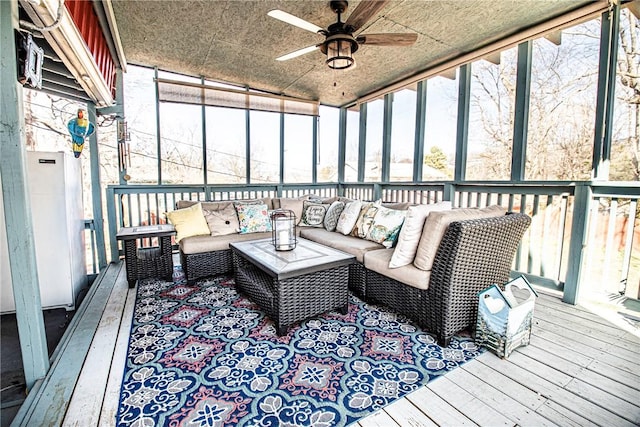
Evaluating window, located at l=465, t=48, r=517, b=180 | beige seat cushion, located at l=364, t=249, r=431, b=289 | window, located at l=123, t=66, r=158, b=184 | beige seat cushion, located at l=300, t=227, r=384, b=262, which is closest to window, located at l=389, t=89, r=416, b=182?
window, located at l=465, t=48, r=517, b=180

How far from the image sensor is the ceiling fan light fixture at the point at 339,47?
9.13 ft

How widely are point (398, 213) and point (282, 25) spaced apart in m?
2.60

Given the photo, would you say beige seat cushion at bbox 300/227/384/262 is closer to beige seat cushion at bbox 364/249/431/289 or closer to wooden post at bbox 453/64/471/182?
beige seat cushion at bbox 364/249/431/289

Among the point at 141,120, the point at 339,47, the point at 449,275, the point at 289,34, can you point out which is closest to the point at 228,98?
the point at 141,120

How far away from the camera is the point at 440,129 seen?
15.4 ft

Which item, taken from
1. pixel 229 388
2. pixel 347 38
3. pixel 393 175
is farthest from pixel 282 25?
pixel 229 388

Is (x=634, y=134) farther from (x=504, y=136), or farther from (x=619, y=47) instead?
(x=504, y=136)

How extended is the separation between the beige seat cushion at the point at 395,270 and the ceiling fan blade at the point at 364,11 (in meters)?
2.07

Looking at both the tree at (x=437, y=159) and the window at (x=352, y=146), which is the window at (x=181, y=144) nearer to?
the window at (x=352, y=146)

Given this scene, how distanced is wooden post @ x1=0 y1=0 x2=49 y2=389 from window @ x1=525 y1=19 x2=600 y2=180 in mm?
4499

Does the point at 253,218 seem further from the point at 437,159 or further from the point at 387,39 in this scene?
the point at 437,159

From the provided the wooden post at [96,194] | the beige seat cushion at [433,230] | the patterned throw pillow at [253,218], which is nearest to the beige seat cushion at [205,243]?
the patterned throw pillow at [253,218]

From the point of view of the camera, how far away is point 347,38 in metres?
2.77

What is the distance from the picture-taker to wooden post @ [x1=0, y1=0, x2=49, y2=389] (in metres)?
1.39
